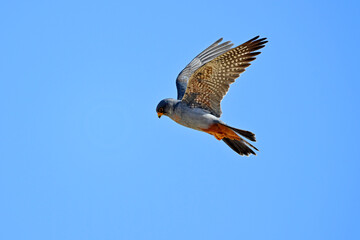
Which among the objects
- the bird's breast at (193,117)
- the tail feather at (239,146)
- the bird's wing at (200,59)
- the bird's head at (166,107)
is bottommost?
the tail feather at (239,146)

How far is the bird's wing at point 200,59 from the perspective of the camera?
35.4ft

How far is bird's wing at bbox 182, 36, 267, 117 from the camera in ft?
27.8

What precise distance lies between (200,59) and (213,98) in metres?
2.91

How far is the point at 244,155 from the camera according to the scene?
9070 mm

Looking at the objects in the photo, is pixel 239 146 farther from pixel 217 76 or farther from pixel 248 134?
pixel 217 76

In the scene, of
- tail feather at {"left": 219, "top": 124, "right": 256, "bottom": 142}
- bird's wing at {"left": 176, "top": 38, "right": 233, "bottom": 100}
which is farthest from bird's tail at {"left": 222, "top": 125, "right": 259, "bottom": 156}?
bird's wing at {"left": 176, "top": 38, "right": 233, "bottom": 100}

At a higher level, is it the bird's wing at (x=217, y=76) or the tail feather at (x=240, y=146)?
the bird's wing at (x=217, y=76)

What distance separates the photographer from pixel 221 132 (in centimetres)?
884

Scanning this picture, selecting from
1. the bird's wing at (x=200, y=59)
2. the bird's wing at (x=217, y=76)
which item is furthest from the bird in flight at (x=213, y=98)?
the bird's wing at (x=200, y=59)

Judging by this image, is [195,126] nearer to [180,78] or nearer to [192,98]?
[192,98]

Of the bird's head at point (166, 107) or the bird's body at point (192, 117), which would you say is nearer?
the bird's body at point (192, 117)

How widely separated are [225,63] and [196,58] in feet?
10.5

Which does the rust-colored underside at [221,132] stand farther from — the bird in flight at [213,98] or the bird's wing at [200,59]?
the bird's wing at [200,59]

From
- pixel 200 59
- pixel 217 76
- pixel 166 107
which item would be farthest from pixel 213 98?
pixel 200 59
